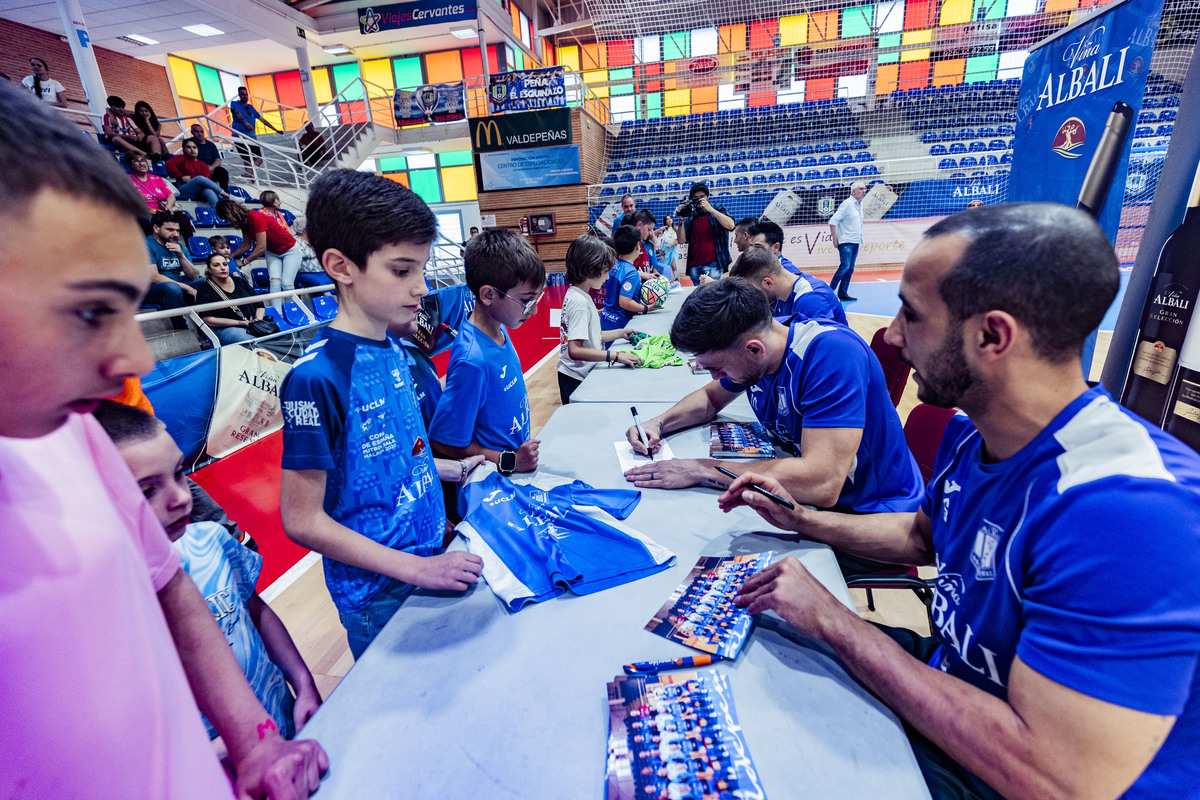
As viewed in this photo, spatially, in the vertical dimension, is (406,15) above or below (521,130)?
above

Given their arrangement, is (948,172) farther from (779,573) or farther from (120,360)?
(120,360)

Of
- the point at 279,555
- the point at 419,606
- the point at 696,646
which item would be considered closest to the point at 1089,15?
the point at 696,646

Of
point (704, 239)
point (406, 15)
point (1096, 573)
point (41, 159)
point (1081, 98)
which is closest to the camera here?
point (41, 159)

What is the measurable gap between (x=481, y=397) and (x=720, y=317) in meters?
0.81

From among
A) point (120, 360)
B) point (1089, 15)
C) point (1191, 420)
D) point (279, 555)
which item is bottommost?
point (279, 555)

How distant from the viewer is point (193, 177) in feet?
→ 23.3

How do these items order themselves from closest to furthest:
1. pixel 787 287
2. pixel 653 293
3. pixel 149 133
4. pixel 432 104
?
pixel 787 287 < pixel 653 293 < pixel 149 133 < pixel 432 104

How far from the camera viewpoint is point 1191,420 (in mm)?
1609

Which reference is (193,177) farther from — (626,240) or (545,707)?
(545,707)

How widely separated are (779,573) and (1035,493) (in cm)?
43

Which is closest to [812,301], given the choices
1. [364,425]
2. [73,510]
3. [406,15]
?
[364,425]

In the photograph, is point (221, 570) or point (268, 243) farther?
point (268, 243)

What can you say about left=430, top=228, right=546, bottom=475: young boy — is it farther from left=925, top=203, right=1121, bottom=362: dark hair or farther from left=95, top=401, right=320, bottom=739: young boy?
left=925, top=203, right=1121, bottom=362: dark hair

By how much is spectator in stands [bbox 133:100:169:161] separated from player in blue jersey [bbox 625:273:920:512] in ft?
29.4
